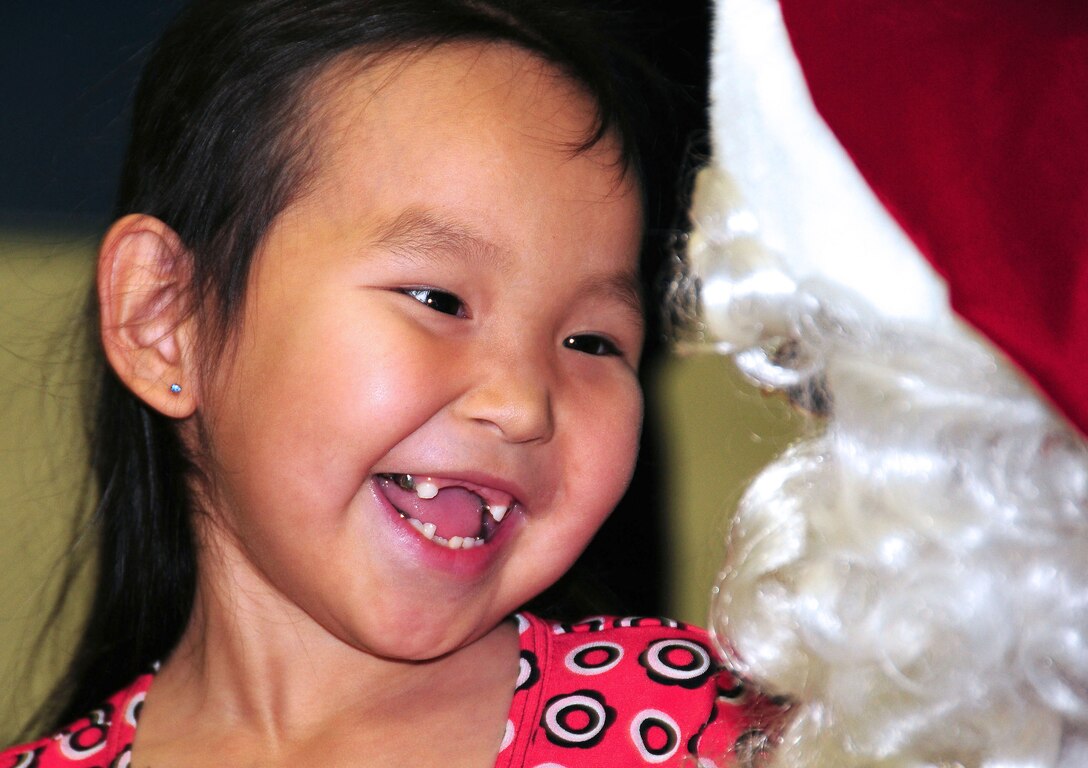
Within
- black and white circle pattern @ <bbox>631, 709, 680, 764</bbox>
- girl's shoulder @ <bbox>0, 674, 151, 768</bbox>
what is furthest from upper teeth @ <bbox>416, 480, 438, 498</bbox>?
girl's shoulder @ <bbox>0, 674, 151, 768</bbox>

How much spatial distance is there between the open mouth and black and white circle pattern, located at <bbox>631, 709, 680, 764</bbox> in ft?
0.53

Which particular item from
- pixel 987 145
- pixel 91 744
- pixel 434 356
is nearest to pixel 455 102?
pixel 434 356

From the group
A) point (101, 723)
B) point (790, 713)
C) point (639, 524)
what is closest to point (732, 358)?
point (790, 713)

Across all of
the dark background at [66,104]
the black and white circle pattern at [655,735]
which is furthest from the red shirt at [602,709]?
the dark background at [66,104]

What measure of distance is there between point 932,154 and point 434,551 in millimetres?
398

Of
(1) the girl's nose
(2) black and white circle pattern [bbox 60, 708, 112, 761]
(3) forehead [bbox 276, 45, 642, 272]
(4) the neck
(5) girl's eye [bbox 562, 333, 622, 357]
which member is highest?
(3) forehead [bbox 276, 45, 642, 272]

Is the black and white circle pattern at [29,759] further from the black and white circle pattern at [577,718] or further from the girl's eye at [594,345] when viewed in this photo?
the girl's eye at [594,345]

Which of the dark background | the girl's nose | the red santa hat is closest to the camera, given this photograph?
the red santa hat

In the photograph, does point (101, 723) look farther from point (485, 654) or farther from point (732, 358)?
point (732, 358)

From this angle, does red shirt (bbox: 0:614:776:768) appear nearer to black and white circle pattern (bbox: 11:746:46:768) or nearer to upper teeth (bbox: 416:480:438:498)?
black and white circle pattern (bbox: 11:746:46:768)

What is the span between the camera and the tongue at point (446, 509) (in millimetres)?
770

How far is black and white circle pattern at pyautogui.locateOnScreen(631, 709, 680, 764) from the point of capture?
2.58 feet

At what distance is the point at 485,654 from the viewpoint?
2.82 ft

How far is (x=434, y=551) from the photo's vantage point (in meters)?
0.75
